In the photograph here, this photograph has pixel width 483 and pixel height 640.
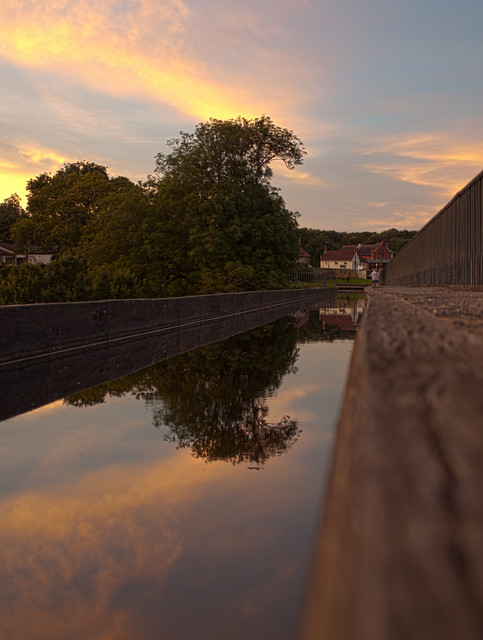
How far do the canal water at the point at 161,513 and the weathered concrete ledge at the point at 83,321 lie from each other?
251cm

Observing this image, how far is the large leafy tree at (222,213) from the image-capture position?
165 feet

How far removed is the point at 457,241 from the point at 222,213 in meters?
33.5

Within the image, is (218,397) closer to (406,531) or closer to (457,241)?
(406,531)

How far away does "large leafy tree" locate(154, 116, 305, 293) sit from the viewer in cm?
5019

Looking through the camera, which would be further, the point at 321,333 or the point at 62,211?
the point at 62,211

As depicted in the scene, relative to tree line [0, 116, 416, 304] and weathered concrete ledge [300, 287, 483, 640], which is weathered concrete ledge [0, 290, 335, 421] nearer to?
weathered concrete ledge [300, 287, 483, 640]

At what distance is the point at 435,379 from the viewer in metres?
1.54

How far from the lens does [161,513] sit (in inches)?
136

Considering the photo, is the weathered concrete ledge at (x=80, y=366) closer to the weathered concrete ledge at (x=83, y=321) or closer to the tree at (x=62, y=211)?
the weathered concrete ledge at (x=83, y=321)

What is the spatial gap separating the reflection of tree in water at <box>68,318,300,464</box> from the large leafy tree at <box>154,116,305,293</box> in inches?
1496

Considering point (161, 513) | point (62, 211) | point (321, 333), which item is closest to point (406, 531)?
point (161, 513)

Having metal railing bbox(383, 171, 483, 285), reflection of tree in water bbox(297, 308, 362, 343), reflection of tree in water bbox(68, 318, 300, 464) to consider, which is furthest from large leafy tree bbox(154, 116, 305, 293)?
reflection of tree in water bbox(68, 318, 300, 464)

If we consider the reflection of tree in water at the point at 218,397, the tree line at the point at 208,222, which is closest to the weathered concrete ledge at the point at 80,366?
the reflection of tree in water at the point at 218,397

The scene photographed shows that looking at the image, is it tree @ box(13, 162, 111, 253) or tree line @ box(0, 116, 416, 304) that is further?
tree @ box(13, 162, 111, 253)
